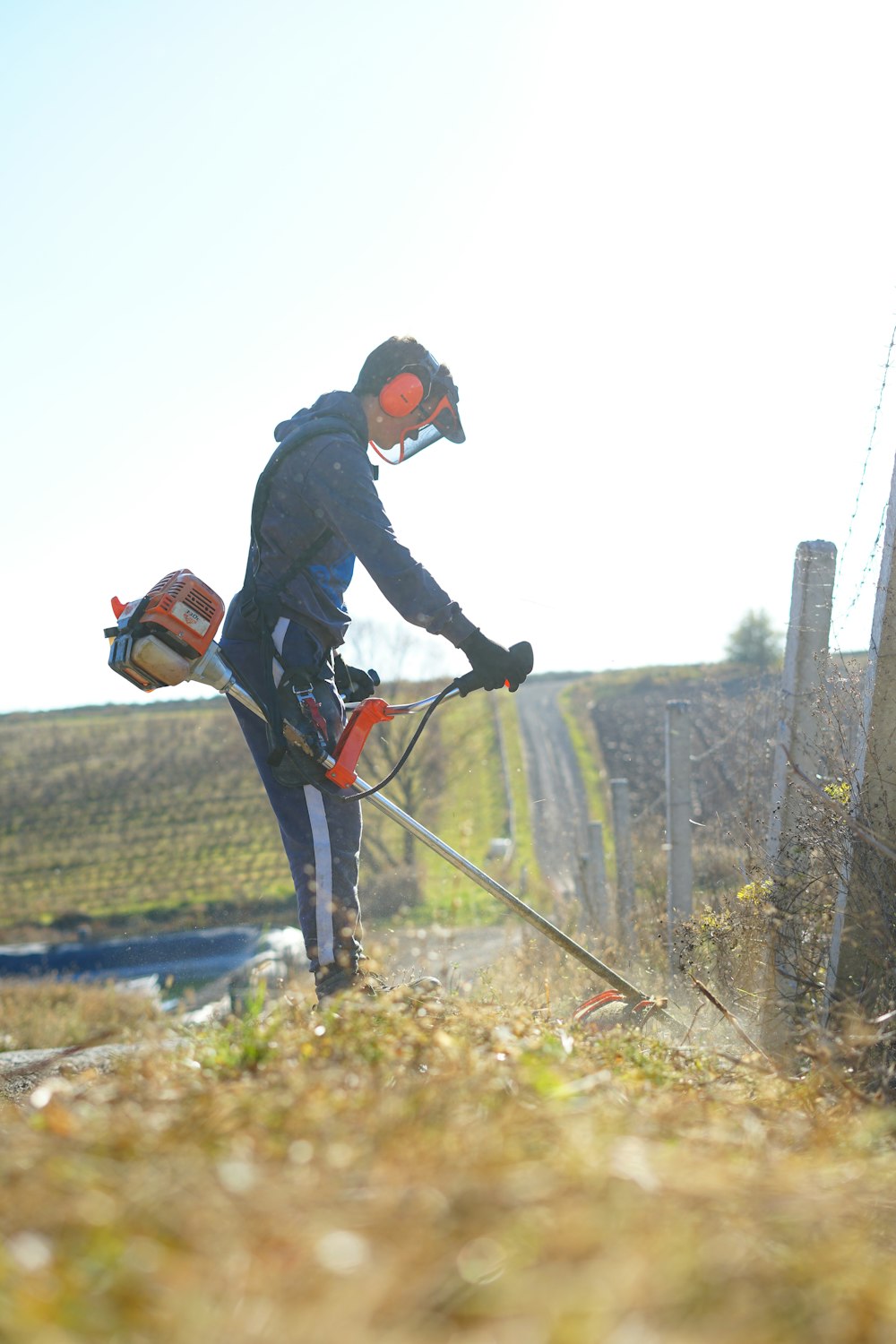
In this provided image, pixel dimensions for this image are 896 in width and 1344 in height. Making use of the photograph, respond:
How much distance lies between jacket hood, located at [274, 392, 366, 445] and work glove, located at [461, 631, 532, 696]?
0.99 meters

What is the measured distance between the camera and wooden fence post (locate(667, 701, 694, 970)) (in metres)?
7.32

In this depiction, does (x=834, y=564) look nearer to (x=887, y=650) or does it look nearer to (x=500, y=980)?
(x=887, y=650)

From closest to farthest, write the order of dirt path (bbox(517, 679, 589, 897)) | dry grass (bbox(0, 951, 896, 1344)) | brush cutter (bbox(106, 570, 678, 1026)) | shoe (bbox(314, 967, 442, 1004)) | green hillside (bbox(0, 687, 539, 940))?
1. dry grass (bbox(0, 951, 896, 1344))
2. shoe (bbox(314, 967, 442, 1004))
3. brush cutter (bbox(106, 570, 678, 1026))
4. dirt path (bbox(517, 679, 589, 897))
5. green hillside (bbox(0, 687, 539, 940))

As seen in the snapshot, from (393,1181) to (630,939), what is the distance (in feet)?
20.8

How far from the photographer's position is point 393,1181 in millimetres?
1569

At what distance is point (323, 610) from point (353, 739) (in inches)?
21.6

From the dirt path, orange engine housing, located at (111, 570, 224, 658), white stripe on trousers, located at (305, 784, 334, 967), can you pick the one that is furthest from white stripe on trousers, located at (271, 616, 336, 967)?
the dirt path

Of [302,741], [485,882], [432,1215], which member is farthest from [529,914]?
[432,1215]

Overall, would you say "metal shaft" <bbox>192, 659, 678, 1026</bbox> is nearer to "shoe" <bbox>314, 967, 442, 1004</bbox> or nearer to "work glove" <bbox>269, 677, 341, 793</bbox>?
"work glove" <bbox>269, 677, 341, 793</bbox>

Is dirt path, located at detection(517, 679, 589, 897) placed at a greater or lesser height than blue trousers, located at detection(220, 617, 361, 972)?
lesser

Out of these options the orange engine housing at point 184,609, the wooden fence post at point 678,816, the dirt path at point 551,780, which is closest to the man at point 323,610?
the orange engine housing at point 184,609

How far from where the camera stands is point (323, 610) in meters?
4.51

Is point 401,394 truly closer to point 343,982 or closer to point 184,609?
point 184,609

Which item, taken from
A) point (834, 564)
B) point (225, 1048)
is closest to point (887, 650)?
point (834, 564)
